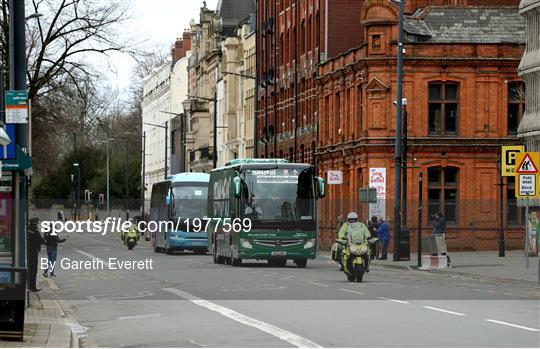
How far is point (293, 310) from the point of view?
80.9ft

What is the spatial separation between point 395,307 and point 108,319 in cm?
476

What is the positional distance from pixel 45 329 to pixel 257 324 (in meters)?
2.95

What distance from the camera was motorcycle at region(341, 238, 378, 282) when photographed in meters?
36.0

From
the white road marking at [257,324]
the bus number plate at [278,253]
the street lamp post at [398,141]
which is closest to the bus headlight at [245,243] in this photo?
the bus number plate at [278,253]

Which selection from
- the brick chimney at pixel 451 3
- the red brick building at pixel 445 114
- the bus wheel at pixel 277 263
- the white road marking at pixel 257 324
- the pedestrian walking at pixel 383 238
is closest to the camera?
the white road marking at pixel 257 324

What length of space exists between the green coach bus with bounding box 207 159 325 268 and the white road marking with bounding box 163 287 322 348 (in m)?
16.8

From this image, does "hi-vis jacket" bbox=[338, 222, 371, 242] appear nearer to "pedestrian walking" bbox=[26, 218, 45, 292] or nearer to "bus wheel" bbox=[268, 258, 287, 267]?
"pedestrian walking" bbox=[26, 218, 45, 292]

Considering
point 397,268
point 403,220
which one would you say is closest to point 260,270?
point 397,268

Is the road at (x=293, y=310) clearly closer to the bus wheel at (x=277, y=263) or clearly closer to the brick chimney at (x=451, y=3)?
the bus wheel at (x=277, y=263)

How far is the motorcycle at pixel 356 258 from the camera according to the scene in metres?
36.0

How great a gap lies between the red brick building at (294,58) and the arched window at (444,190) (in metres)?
14.8

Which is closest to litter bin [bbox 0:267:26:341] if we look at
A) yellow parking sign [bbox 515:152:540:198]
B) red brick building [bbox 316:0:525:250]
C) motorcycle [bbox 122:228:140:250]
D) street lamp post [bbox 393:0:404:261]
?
yellow parking sign [bbox 515:152:540:198]

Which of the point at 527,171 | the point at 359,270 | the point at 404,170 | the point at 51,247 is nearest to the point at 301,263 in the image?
the point at 51,247

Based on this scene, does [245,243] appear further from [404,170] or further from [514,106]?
[514,106]
